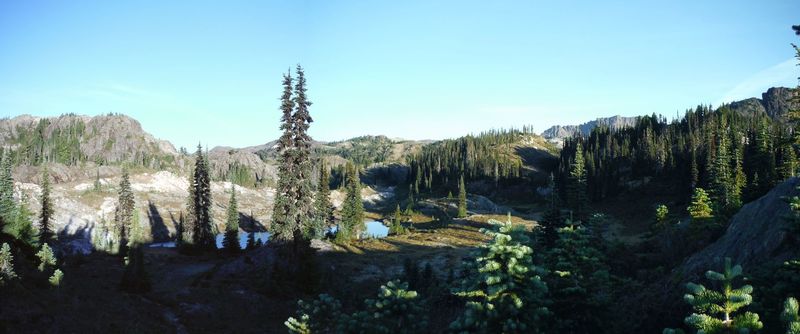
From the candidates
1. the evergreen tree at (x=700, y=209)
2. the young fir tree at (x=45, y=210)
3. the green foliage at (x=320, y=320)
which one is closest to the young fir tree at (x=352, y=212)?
the young fir tree at (x=45, y=210)

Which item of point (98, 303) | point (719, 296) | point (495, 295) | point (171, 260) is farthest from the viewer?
point (171, 260)

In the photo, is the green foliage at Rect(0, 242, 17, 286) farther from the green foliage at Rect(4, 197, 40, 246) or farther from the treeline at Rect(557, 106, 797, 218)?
the treeline at Rect(557, 106, 797, 218)

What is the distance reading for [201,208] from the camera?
65.7 metres

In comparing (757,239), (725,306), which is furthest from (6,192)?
(757,239)

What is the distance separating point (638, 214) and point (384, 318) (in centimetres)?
10923

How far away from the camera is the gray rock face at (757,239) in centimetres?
1615

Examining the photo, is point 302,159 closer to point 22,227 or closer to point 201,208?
point 201,208

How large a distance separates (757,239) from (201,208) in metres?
64.4

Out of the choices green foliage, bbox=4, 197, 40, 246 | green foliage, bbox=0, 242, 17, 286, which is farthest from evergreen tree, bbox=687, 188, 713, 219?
green foliage, bbox=4, 197, 40, 246

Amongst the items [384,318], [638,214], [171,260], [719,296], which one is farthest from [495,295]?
[638,214]

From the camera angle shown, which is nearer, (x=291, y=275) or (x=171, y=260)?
(x=291, y=275)

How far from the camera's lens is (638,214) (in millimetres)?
105938

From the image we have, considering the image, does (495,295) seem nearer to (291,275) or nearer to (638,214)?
(291,275)

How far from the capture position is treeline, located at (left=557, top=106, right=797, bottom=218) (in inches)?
2970
